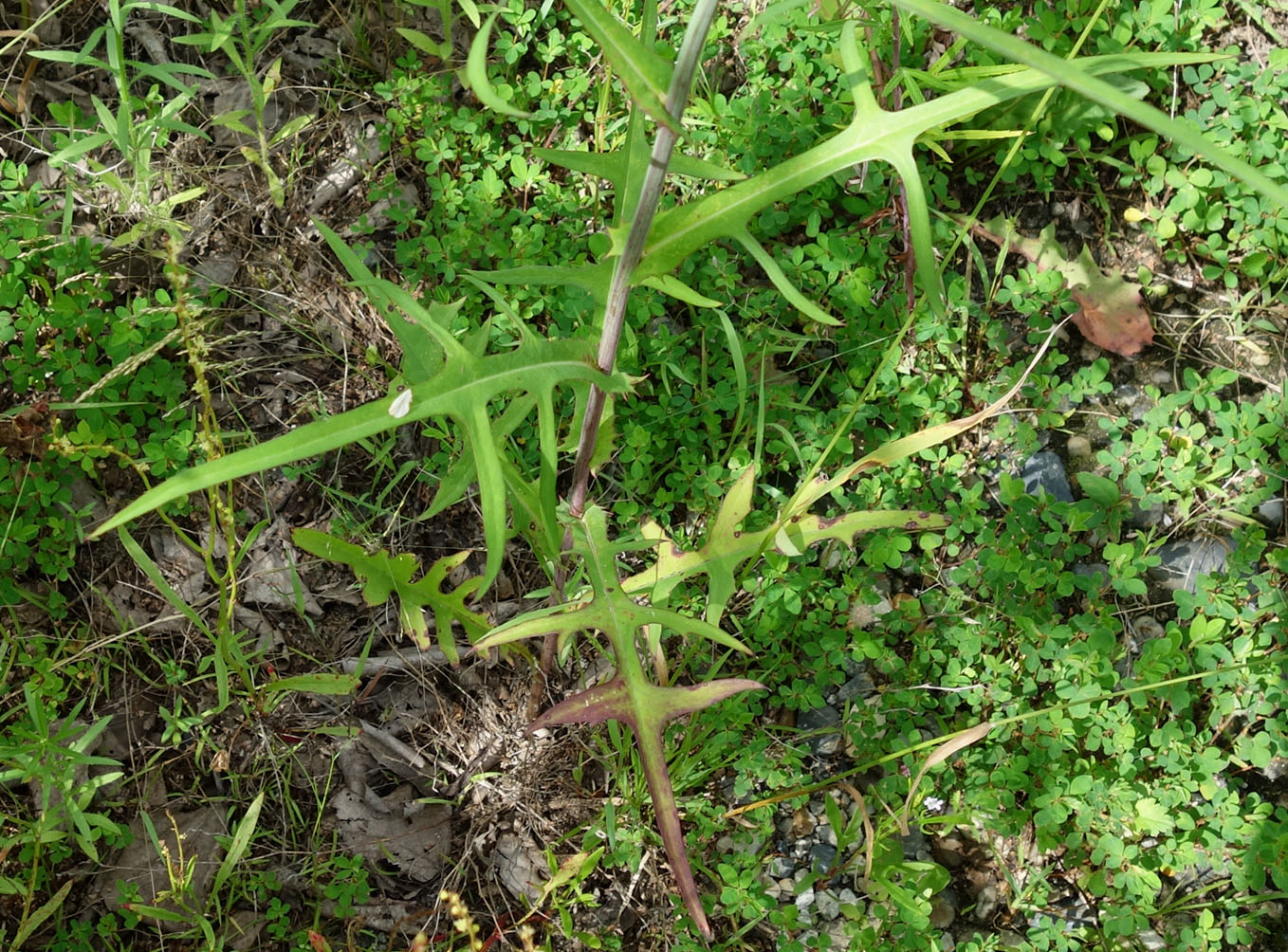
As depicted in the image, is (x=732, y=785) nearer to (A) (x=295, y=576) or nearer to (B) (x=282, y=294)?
(A) (x=295, y=576)

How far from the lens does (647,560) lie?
2352 mm

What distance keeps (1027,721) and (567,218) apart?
1685 millimetres

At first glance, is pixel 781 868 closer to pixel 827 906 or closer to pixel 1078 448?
pixel 827 906

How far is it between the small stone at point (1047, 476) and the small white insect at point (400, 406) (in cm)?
176

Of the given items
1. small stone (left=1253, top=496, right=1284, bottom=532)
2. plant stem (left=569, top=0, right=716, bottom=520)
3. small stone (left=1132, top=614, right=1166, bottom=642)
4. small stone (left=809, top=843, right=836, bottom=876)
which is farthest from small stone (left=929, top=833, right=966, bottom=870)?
plant stem (left=569, top=0, right=716, bottom=520)

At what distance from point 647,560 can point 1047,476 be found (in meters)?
1.03

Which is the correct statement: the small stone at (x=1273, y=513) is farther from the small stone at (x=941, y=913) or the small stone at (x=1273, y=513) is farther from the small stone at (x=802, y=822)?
the small stone at (x=802, y=822)

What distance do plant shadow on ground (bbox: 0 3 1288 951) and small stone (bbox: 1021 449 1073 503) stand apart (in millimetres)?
19

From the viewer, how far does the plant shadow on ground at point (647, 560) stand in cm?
221

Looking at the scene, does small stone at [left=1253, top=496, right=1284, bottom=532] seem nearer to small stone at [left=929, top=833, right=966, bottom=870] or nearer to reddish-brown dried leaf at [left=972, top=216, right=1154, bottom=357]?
reddish-brown dried leaf at [left=972, top=216, right=1154, bottom=357]

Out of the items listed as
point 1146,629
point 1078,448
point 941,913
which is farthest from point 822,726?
point 1078,448

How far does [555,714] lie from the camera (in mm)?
1592

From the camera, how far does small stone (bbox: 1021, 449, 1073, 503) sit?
8.00 feet

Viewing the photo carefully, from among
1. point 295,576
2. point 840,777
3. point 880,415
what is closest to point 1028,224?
point 880,415
